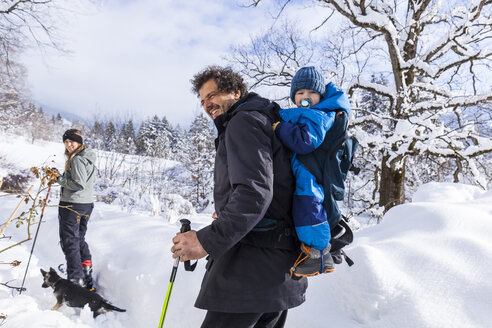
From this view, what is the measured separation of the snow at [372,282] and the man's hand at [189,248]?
5.44ft

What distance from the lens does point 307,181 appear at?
4.26ft

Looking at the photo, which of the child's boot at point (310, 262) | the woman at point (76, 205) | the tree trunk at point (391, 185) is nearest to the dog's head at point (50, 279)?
the woman at point (76, 205)

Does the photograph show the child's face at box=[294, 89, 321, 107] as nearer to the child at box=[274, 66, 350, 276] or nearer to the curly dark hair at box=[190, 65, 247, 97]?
the child at box=[274, 66, 350, 276]

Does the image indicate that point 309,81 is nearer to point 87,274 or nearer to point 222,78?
point 222,78

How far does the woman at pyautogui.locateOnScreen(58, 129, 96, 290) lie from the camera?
373cm

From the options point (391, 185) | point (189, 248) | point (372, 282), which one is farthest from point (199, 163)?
point (189, 248)

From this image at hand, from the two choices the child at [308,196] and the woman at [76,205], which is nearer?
the child at [308,196]

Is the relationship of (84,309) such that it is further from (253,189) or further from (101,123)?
(101,123)

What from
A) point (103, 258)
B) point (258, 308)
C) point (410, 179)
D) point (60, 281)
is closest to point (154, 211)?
point (103, 258)

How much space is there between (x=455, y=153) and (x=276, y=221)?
7302 mm

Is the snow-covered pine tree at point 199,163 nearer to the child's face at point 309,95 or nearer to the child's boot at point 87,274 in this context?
the child's boot at point 87,274

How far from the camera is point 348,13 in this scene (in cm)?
675

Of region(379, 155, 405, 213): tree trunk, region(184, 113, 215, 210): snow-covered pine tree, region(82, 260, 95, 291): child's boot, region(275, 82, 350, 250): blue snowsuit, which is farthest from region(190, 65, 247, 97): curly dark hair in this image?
region(184, 113, 215, 210): snow-covered pine tree

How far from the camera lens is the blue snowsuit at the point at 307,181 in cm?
127
